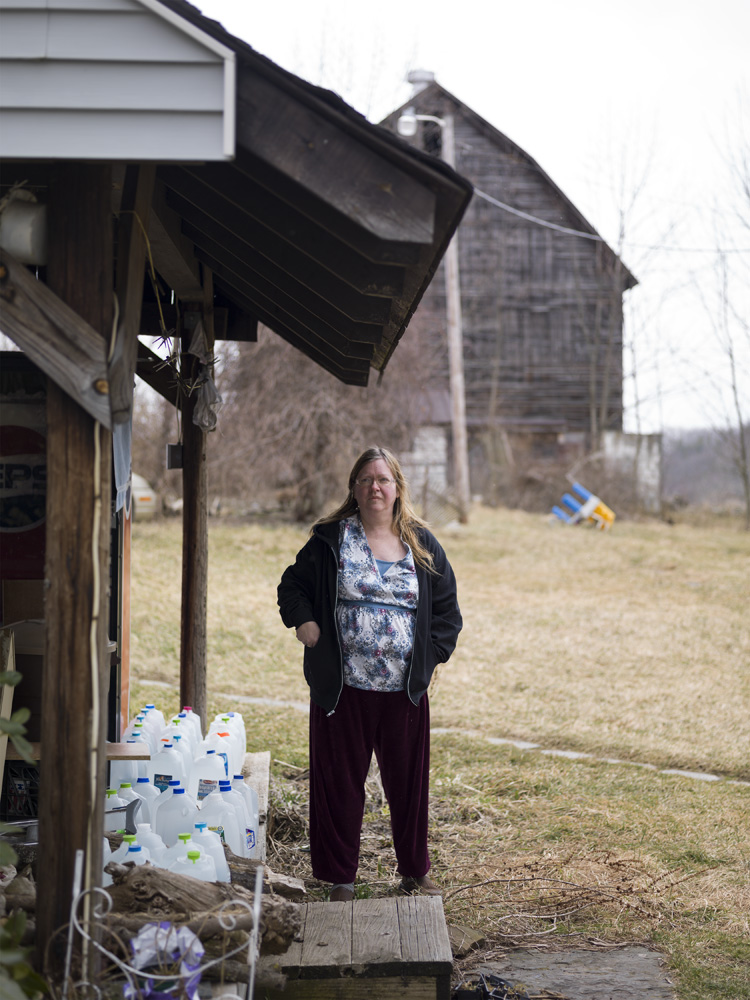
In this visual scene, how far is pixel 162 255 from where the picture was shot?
14.3 ft

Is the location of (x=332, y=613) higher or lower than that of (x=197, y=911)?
higher

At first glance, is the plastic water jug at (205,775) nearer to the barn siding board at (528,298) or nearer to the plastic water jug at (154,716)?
the plastic water jug at (154,716)

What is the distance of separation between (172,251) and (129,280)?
1.52 m

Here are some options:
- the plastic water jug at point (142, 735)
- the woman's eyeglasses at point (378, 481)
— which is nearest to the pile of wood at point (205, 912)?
the plastic water jug at point (142, 735)

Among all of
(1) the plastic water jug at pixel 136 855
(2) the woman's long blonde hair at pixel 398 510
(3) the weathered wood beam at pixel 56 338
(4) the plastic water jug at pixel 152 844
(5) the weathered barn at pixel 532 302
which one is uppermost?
(5) the weathered barn at pixel 532 302

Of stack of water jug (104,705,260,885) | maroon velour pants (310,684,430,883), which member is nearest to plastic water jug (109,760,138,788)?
stack of water jug (104,705,260,885)

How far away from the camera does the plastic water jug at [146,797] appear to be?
156 inches

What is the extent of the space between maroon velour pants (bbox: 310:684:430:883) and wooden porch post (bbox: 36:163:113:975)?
5.05ft

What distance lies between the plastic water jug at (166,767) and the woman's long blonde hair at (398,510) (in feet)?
3.99

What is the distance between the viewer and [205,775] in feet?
14.3

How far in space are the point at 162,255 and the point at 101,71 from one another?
1856mm

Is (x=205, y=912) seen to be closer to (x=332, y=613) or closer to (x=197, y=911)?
(x=197, y=911)

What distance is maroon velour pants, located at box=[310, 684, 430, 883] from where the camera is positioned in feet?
13.4

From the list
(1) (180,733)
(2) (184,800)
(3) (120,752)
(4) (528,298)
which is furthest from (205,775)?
(4) (528,298)
